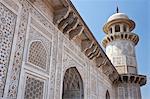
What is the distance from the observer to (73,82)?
6387 mm

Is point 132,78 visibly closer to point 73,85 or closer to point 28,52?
point 73,85

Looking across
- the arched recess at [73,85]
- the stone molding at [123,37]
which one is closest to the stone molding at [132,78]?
the stone molding at [123,37]

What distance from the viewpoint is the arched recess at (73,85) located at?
6137mm

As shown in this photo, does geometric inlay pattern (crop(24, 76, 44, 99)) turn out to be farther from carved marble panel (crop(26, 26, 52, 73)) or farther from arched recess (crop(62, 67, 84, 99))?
arched recess (crop(62, 67, 84, 99))

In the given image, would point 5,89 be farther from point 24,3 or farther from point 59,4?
point 59,4

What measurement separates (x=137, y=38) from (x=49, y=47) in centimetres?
889

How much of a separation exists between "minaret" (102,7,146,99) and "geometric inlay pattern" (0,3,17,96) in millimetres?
8523

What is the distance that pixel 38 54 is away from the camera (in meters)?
4.04

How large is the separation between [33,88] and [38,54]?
2.36 feet

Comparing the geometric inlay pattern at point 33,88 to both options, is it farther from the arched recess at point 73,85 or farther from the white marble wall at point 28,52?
the arched recess at point 73,85

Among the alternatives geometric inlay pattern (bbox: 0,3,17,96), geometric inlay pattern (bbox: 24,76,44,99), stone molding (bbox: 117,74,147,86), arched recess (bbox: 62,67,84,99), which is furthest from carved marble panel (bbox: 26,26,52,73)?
stone molding (bbox: 117,74,147,86)

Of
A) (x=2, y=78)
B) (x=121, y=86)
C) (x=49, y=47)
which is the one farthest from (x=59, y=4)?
(x=121, y=86)

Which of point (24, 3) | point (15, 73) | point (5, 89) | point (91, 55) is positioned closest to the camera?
point (5, 89)

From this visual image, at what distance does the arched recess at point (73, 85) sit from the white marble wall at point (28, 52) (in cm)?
35
